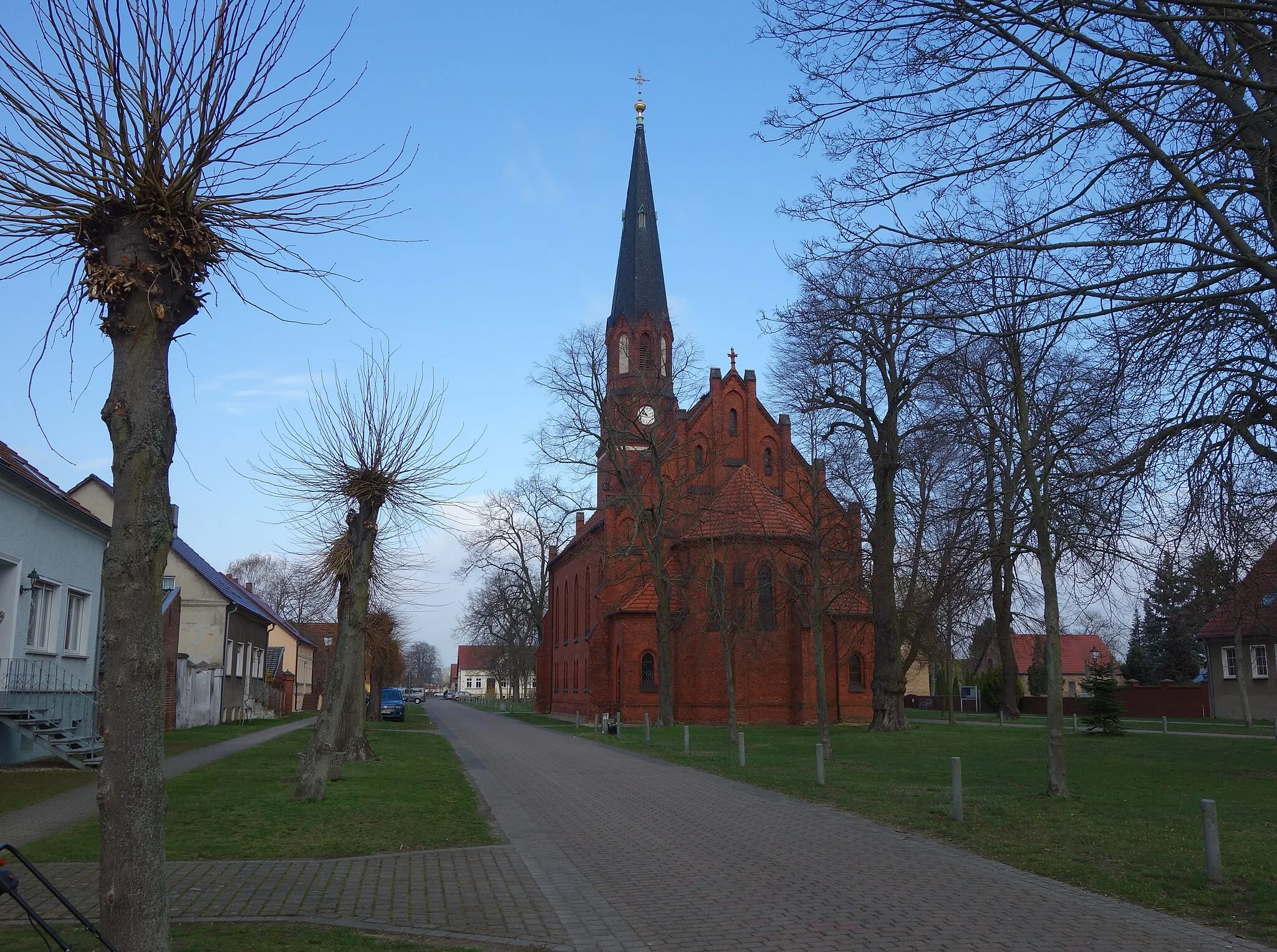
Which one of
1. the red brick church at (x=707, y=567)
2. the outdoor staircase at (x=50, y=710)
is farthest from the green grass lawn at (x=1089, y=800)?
the outdoor staircase at (x=50, y=710)

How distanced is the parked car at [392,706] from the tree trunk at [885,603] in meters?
28.4

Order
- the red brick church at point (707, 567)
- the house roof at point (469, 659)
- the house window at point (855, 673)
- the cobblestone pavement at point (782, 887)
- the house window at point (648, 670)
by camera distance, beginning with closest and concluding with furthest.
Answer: the cobblestone pavement at point (782, 887), the red brick church at point (707, 567), the house window at point (855, 673), the house window at point (648, 670), the house roof at point (469, 659)

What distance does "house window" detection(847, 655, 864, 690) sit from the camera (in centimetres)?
4119

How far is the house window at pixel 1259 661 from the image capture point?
4162 centimetres

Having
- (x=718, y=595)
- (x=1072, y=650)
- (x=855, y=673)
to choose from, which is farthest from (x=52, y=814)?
(x=1072, y=650)

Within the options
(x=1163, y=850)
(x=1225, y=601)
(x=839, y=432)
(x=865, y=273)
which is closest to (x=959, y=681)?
(x=839, y=432)

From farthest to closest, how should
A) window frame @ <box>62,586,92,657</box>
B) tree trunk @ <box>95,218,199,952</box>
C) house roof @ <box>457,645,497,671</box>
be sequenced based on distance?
house roof @ <box>457,645,497,671</box>
window frame @ <box>62,586,92,657</box>
tree trunk @ <box>95,218,199,952</box>

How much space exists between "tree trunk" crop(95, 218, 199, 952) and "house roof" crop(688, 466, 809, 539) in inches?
1107

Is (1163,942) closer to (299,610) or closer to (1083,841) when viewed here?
(1083,841)

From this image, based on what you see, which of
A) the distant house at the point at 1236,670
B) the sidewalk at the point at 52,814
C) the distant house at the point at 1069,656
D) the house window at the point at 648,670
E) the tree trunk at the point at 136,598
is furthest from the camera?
the distant house at the point at 1069,656

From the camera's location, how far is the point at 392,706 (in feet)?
176

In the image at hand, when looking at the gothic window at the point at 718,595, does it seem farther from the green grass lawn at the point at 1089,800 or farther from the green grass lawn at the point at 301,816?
the green grass lawn at the point at 301,816

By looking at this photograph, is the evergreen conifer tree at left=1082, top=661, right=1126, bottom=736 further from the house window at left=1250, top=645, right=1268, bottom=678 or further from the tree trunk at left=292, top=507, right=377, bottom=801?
the tree trunk at left=292, top=507, right=377, bottom=801

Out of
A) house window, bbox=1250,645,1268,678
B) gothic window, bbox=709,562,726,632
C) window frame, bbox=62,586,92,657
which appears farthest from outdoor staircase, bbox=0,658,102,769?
house window, bbox=1250,645,1268,678
